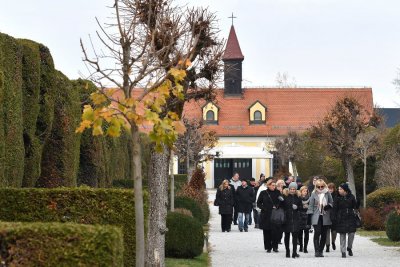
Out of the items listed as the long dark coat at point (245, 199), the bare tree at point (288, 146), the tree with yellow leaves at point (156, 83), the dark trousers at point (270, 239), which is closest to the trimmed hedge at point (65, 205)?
the tree with yellow leaves at point (156, 83)

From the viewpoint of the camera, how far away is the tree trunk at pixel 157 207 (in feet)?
52.6

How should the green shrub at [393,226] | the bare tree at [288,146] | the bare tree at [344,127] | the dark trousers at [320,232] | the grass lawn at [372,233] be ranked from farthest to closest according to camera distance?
the bare tree at [288,146]
the bare tree at [344,127]
the grass lawn at [372,233]
the green shrub at [393,226]
the dark trousers at [320,232]

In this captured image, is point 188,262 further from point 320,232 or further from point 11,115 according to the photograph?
point 11,115

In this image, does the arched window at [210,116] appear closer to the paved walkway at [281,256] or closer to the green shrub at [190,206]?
the green shrub at [190,206]

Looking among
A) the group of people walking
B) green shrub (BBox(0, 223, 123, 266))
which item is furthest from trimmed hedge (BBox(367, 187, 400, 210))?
green shrub (BBox(0, 223, 123, 266))

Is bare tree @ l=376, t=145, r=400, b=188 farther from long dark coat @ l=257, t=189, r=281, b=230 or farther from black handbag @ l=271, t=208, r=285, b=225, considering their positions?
black handbag @ l=271, t=208, r=285, b=225

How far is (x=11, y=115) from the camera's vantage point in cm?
1795

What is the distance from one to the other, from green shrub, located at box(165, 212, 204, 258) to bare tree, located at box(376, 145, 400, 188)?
645 inches

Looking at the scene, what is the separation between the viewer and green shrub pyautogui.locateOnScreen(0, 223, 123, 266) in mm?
8508

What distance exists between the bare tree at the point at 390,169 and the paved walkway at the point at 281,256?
832 centimetres

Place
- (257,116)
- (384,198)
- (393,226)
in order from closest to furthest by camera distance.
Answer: (393,226), (384,198), (257,116)

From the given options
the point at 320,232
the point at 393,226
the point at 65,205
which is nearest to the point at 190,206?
the point at 393,226

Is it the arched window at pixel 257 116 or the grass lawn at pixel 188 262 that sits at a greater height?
the arched window at pixel 257 116

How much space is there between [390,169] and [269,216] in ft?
47.0
